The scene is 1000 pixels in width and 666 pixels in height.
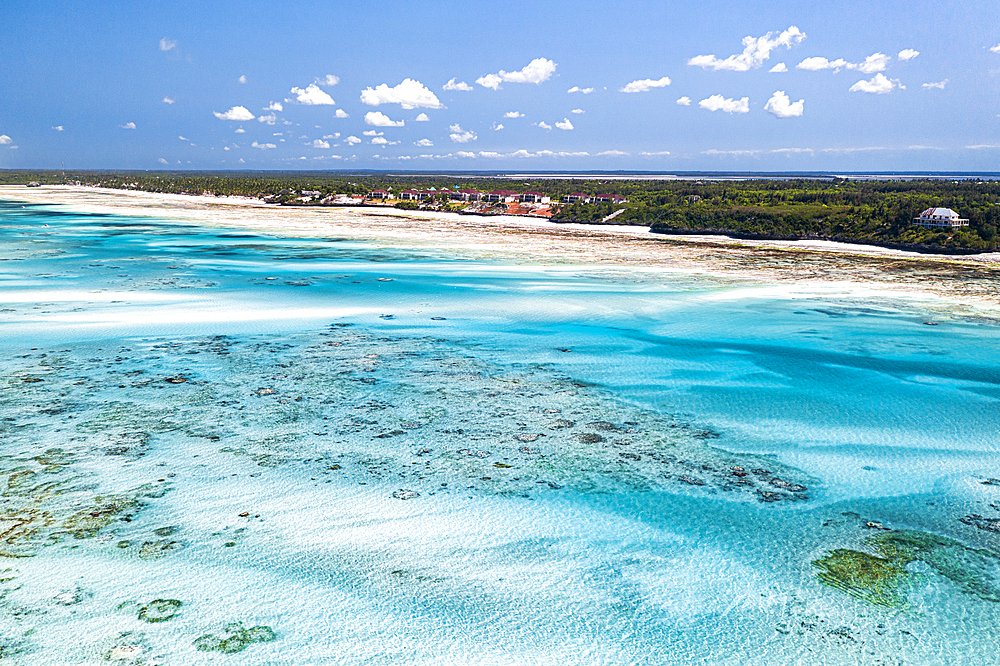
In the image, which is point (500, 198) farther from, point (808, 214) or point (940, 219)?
point (940, 219)

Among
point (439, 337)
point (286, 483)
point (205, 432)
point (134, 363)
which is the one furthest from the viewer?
point (439, 337)

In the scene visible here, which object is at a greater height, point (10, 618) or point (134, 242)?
point (134, 242)

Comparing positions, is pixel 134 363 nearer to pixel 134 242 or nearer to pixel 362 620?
pixel 362 620

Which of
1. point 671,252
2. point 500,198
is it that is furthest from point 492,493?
point 500,198

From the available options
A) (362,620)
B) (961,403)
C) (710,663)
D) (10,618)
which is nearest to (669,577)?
(710,663)

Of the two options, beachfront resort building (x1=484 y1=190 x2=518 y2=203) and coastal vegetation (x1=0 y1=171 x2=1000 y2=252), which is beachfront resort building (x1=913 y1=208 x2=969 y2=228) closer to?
coastal vegetation (x1=0 y1=171 x2=1000 y2=252)

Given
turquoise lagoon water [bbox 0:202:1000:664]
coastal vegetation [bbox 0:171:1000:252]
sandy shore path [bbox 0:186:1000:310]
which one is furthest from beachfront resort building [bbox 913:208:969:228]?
turquoise lagoon water [bbox 0:202:1000:664]
